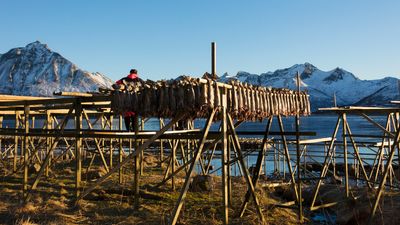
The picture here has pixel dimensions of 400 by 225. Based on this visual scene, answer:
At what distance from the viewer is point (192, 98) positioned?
8.85 metres

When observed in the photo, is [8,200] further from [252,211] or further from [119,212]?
[252,211]

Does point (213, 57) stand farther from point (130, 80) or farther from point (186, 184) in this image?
point (130, 80)

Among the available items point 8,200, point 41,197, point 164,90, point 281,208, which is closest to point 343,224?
point 281,208

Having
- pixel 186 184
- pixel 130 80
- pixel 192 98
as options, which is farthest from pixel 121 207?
pixel 192 98

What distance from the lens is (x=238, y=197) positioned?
14.8 m

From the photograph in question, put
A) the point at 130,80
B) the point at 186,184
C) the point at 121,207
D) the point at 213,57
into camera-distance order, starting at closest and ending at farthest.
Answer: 1. the point at 186,184
2. the point at 213,57
3. the point at 130,80
4. the point at 121,207

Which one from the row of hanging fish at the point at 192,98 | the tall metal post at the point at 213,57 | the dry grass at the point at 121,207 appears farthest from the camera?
the dry grass at the point at 121,207

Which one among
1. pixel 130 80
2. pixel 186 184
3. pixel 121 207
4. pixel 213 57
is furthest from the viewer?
pixel 121 207

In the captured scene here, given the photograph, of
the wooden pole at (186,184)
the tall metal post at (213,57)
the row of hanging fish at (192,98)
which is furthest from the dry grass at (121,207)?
the tall metal post at (213,57)

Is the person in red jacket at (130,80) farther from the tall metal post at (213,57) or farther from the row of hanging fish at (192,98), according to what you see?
the tall metal post at (213,57)

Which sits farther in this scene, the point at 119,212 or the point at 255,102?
the point at 119,212

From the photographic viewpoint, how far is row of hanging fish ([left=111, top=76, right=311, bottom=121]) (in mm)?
8867

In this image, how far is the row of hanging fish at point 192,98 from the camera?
887 cm

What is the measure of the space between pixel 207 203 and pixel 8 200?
6791 millimetres
